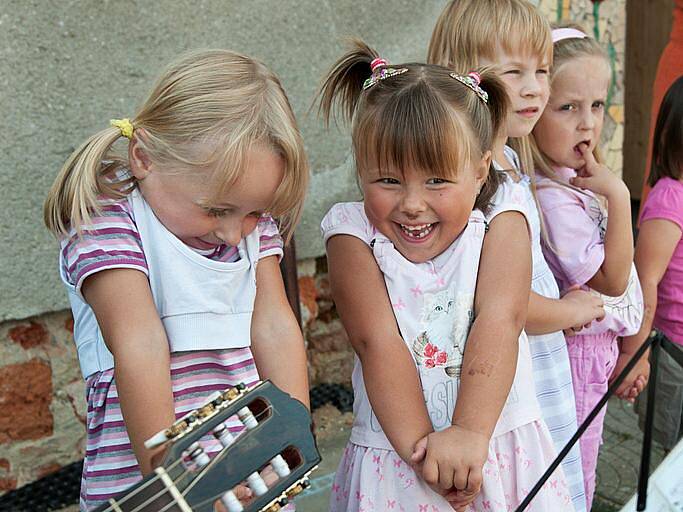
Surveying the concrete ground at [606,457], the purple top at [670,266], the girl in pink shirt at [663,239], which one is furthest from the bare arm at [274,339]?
the purple top at [670,266]

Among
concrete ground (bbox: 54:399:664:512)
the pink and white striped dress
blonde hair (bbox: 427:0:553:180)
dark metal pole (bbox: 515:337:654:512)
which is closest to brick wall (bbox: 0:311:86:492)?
concrete ground (bbox: 54:399:664:512)

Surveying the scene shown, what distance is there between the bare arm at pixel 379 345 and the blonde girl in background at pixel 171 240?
0.18 m

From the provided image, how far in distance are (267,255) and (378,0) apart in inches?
71.7

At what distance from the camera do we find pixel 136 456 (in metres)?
1.56

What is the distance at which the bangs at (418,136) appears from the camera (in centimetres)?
177

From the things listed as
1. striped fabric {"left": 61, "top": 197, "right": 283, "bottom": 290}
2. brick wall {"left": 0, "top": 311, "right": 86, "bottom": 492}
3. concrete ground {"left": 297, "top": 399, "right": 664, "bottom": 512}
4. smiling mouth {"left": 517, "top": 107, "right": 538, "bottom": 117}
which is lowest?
concrete ground {"left": 297, "top": 399, "right": 664, "bottom": 512}

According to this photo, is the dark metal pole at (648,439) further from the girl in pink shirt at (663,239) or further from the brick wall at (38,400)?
the brick wall at (38,400)

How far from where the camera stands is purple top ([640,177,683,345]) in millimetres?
2750

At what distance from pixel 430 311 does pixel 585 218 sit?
0.74 metres

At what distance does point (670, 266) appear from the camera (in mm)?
2840

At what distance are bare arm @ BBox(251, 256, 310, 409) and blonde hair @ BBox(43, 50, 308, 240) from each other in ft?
0.61

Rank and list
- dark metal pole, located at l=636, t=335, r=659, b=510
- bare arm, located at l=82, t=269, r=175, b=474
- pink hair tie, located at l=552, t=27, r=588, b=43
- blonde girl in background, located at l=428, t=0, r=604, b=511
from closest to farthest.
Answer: dark metal pole, located at l=636, t=335, r=659, b=510
bare arm, located at l=82, t=269, r=175, b=474
blonde girl in background, located at l=428, t=0, r=604, b=511
pink hair tie, located at l=552, t=27, r=588, b=43

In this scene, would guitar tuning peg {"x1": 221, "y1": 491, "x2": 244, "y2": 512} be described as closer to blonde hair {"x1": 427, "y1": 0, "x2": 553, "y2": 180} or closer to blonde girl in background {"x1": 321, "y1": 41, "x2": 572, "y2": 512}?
blonde girl in background {"x1": 321, "y1": 41, "x2": 572, "y2": 512}

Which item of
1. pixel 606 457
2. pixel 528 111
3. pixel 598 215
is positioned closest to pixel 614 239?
pixel 598 215
